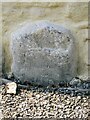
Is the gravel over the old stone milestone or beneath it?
beneath

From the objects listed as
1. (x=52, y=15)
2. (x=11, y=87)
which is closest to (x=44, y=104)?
(x=11, y=87)

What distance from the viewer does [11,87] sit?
2158 millimetres

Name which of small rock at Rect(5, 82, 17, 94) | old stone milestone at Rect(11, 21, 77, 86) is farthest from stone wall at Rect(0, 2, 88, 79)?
small rock at Rect(5, 82, 17, 94)

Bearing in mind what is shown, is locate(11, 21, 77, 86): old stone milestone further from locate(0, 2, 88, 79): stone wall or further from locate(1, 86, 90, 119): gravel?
locate(1, 86, 90, 119): gravel

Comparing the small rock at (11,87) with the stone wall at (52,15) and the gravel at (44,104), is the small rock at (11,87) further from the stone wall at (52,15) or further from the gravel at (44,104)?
the stone wall at (52,15)

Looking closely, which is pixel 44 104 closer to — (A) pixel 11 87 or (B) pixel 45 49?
(A) pixel 11 87

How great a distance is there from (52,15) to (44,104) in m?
0.54

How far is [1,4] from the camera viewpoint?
7.22 ft

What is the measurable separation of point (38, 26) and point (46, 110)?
1.69 ft

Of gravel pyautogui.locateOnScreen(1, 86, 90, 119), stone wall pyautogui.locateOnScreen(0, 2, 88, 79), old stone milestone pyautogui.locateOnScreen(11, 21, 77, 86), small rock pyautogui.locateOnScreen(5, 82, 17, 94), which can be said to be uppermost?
stone wall pyautogui.locateOnScreen(0, 2, 88, 79)

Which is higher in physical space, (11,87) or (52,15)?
(52,15)

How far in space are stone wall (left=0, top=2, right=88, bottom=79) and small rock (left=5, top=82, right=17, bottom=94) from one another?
11.1 inches

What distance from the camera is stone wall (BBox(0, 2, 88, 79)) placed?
2.18m

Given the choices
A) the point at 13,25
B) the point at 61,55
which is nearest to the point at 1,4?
the point at 13,25
